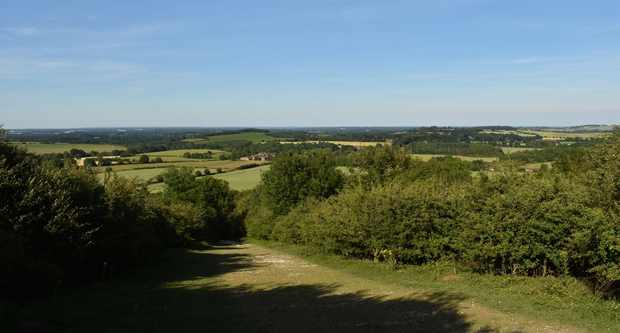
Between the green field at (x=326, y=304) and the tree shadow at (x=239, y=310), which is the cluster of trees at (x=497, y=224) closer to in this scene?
the green field at (x=326, y=304)

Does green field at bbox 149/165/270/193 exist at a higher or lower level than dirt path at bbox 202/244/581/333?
lower

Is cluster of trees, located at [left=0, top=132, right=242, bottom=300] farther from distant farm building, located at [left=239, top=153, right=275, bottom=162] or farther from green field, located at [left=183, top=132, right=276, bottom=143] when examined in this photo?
green field, located at [left=183, top=132, right=276, bottom=143]

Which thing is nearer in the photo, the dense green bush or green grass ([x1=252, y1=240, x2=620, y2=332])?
green grass ([x1=252, y1=240, x2=620, y2=332])

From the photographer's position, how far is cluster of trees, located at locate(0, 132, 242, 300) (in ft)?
58.1

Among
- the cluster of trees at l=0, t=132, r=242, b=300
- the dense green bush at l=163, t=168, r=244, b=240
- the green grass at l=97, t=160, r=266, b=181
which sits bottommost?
the dense green bush at l=163, t=168, r=244, b=240

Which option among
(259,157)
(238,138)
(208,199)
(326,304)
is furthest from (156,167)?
(326,304)

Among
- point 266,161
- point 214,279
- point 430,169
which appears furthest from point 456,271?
point 266,161

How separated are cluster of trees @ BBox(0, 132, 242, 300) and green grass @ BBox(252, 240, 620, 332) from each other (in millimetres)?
13284

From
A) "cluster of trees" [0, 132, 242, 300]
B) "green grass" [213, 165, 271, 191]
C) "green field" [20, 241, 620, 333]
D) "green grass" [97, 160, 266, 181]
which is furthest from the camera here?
"green grass" [213, 165, 271, 191]

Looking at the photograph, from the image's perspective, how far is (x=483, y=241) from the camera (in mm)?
24781

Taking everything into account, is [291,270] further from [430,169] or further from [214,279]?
[430,169]

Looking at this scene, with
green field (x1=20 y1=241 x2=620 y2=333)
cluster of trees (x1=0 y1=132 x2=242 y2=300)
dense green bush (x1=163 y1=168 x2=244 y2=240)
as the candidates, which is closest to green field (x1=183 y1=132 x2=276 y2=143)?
dense green bush (x1=163 y1=168 x2=244 y2=240)

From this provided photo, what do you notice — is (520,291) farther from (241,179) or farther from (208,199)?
(241,179)

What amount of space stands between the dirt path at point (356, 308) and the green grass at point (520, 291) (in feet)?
3.58
